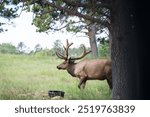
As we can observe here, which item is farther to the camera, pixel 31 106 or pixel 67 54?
pixel 67 54

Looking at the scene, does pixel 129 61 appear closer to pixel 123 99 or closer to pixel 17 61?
pixel 123 99

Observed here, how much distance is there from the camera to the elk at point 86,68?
4.93 meters

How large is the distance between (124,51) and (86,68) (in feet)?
1.60

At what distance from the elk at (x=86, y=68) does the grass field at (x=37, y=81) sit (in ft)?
0.14

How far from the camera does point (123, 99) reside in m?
4.75

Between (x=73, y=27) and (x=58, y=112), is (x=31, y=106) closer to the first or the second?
(x=58, y=112)

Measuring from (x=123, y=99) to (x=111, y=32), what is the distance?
636 millimetres

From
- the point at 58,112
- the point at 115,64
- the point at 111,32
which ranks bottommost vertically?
the point at 58,112

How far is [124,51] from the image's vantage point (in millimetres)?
4750

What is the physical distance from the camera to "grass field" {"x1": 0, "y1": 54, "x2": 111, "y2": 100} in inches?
191

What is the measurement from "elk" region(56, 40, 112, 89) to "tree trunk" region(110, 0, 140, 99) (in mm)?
129

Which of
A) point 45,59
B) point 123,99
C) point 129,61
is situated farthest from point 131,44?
point 45,59

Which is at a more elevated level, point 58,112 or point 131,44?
point 131,44

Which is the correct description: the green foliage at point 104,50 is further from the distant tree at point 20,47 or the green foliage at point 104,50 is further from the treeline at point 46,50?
the distant tree at point 20,47
